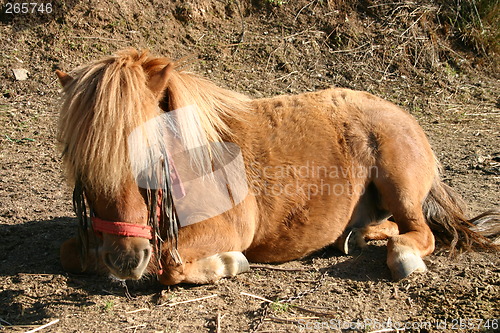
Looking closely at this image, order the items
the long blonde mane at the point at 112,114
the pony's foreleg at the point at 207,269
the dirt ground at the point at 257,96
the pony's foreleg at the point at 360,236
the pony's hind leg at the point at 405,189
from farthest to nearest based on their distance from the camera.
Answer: the pony's foreleg at the point at 360,236 → the pony's hind leg at the point at 405,189 → the pony's foreleg at the point at 207,269 → the dirt ground at the point at 257,96 → the long blonde mane at the point at 112,114

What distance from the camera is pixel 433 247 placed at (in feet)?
12.6

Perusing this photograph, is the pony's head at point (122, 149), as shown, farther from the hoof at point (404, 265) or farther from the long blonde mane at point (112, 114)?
the hoof at point (404, 265)

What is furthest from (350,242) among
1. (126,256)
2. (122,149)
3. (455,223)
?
(122,149)

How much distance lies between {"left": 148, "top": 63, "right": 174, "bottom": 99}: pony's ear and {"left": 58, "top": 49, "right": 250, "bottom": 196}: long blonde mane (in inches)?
1.2

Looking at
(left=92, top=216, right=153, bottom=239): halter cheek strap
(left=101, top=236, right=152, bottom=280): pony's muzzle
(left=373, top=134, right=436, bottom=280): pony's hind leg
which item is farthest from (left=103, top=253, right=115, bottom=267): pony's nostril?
(left=373, top=134, right=436, bottom=280): pony's hind leg

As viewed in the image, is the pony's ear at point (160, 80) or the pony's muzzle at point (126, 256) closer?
the pony's muzzle at point (126, 256)

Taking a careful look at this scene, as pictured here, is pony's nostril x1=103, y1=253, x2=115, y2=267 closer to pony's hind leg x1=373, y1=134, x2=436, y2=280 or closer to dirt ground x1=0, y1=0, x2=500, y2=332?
dirt ground x1=0, y1=0, x2=500, y2=332

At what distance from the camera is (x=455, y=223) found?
4125 millimetres

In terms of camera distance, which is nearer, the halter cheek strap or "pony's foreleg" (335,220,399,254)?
the halter cheek strap

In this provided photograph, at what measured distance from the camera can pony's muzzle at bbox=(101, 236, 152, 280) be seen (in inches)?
103

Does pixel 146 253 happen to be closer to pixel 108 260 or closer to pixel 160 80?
pixel 108 260

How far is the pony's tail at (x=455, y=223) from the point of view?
3998 millimetres

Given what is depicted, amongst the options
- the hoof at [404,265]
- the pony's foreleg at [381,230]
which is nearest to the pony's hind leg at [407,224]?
the hoof at [404,265]

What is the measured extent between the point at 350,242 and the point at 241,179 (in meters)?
1.04
